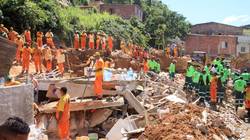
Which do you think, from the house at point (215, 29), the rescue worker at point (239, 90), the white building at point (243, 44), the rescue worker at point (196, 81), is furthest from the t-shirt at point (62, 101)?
the house at point (215, 29)

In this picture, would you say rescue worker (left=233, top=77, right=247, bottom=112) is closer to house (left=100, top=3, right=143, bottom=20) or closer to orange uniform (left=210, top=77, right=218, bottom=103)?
orange uniform (left=210, top=77, right=218, bottom=103)

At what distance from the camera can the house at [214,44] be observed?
51.8 m

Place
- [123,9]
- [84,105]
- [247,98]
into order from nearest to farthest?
[84,105] < [247,98] < [123,9]

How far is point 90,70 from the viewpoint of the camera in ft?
61.7

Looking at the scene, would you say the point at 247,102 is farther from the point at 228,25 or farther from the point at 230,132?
the point at 228,25

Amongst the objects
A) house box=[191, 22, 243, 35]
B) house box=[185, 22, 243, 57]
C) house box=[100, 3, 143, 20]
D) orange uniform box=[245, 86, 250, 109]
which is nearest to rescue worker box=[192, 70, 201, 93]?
orange uniform box=[245, 86, 250, 109]

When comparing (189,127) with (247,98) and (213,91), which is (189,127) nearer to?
(247,98)

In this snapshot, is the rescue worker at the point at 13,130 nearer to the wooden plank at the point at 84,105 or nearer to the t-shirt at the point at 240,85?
the wooden plank at the point at 84,105

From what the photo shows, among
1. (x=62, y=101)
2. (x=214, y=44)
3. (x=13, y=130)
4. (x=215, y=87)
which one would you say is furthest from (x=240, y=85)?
(x=214, y=44)

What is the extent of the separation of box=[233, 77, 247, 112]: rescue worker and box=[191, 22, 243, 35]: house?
38.4m

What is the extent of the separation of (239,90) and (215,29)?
39.1m

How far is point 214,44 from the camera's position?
171 ft

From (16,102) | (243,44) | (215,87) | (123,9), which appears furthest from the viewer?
(123,9)

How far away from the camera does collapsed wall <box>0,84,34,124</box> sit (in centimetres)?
761
